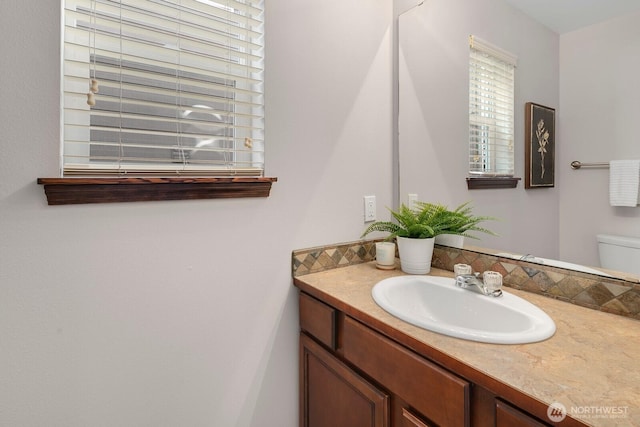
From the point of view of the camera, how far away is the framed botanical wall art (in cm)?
111

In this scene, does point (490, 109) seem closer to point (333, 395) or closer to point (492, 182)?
point (492, 182)

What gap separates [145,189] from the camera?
1.03 m

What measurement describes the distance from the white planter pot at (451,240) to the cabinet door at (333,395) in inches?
27.1

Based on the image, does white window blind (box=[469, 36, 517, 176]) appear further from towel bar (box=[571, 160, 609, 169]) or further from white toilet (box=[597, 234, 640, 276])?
white toilet (box=[597, 234, 640, 276])

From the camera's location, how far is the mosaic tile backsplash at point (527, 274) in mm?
951

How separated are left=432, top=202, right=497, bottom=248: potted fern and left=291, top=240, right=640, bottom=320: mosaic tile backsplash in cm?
4

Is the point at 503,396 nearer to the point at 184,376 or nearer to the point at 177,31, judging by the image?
the point at 184,376

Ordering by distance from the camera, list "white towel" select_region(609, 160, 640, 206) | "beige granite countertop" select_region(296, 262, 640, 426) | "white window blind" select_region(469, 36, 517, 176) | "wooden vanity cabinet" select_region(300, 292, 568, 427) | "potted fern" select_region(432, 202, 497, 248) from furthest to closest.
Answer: "potted fern" select_region(432, 202, 497, 248) → "white window blind" select_region(469, 36, 517, 176) → "white towel" select_region(609, 160, 640, 206) → "wooden vanity cabinet" select_region(300, 292, 568, 427) → "beige granite countertop" select_region(296, 262, 640, 426)

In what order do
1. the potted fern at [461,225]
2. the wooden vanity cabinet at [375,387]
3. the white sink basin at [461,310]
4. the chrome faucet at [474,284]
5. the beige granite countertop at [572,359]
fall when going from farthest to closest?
1. the potted fern at [461,225]
2. the chrome faucet at [474,284]
3. the white sink basin at [461,310]
4. the wooden vanity cabinet at [375,387]
5. the beige granite countertop at [572,359]

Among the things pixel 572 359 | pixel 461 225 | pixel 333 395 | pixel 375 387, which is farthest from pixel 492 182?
pixel 333 395

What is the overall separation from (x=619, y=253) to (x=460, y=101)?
31.2 inches

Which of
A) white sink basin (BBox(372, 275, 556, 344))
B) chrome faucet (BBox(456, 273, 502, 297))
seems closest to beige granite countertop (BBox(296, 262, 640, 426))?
white sink basin (BBox(372, 275, 556, 344))

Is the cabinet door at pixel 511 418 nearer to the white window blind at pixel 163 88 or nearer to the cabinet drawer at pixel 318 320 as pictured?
the cabinet drawer at pixel 318 320

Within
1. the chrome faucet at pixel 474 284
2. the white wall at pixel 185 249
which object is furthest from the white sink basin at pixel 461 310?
the white wall at pixel 185 249
